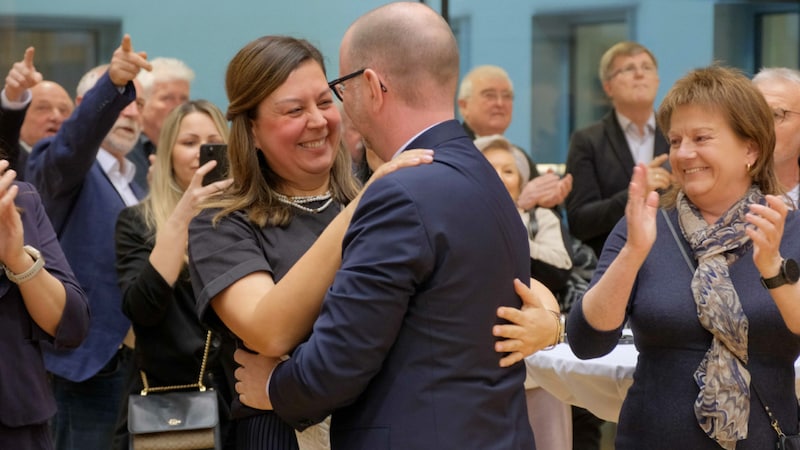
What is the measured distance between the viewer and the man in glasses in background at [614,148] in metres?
5.36

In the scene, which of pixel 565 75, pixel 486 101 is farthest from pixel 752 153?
A: pixel 565 75

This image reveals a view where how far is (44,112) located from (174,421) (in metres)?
2.40

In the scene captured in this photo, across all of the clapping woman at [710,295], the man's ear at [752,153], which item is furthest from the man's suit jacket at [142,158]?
the man's ear at [752,153]

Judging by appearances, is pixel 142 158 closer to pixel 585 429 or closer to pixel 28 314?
pixel 585 429

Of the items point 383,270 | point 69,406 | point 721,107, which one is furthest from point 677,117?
point 69,406

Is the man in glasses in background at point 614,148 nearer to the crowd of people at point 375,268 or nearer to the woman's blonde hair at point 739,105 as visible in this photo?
the crowd of people at point 375,268

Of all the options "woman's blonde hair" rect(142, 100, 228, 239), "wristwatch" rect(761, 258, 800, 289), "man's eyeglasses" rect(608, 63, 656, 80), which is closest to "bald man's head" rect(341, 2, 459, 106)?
"wristwatch" rect(761, 258, 800, 289)

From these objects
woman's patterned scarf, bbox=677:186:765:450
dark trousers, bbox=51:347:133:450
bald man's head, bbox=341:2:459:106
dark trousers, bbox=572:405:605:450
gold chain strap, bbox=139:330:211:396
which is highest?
bald man's head, bbox=341:2:459:106

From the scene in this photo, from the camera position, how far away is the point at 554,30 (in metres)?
6.88

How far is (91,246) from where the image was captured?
415 cm

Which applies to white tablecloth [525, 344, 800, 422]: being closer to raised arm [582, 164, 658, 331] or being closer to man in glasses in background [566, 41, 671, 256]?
raised arm [582, 164, 658, 331]

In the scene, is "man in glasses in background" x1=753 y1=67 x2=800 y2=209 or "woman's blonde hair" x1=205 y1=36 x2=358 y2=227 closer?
"woman's blonde hair" x1=205 y1=36 x2=358 y2=227

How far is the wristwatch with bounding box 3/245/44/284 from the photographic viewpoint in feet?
9.06

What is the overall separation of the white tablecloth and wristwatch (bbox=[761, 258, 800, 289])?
0.54 m
